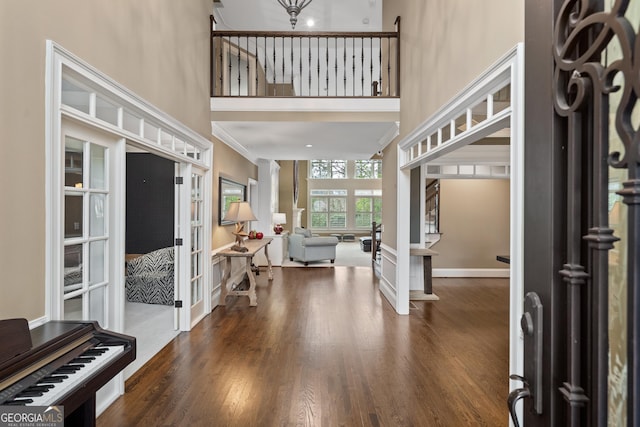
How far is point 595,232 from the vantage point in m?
0.70

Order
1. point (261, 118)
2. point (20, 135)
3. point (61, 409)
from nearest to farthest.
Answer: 1. point (61, 409)
2. point (20, 135)
3. point (261, 118)

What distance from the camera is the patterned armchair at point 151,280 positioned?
507 centimetres

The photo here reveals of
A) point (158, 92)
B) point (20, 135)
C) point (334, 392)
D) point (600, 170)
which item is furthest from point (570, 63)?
point (158, 92)

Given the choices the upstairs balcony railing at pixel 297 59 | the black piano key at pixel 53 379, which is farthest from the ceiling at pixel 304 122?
the black piano key at pixel 53 379

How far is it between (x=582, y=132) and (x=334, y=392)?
2465 millimetres

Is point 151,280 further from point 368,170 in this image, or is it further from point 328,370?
point 368,170

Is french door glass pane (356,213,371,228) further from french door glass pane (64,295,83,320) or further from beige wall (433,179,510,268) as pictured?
french door glass pane (64,295,83,320)

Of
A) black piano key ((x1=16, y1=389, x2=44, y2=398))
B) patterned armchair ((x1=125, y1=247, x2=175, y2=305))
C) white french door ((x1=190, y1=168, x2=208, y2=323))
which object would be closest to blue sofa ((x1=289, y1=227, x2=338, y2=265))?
patterned armchair ((x1=125, y1=247, x2=175, y2=305))

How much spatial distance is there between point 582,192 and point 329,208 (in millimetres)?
15670

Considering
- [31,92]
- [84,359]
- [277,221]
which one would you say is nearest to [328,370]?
[84,359]

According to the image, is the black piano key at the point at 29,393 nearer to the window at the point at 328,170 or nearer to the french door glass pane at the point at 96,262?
the french door glass pane at the point at 96,262

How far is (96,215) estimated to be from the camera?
7.88ft

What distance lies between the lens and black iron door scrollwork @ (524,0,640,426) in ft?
2.11

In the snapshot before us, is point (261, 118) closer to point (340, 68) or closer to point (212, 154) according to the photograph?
point (212, 154)
